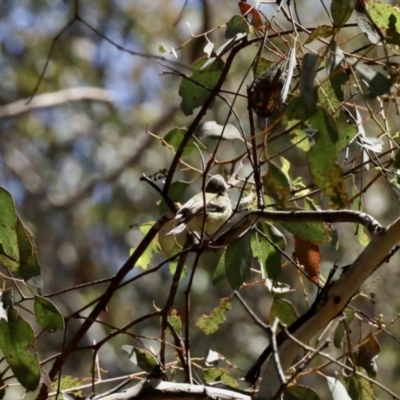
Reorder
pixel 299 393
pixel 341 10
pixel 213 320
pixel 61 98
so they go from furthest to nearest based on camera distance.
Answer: pixel 61 98, pixel 213 320, pixel 299 393, pixel 341 10

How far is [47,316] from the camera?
4.06ft

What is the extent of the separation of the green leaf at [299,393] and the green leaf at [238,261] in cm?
19

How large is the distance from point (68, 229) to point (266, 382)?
4515mm

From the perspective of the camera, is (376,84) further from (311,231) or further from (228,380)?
(228,380)

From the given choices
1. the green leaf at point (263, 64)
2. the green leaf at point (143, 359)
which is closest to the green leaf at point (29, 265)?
the green leaf at point (143, 359)

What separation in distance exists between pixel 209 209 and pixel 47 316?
0.65 meters

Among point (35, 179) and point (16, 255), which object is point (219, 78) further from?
point (35, 179)

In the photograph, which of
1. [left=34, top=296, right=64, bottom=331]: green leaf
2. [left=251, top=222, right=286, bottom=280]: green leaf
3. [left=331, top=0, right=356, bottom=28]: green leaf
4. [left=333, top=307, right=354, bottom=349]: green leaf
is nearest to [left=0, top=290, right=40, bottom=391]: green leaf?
[left=34, top=296, right=64, bottom=331]: green leaf

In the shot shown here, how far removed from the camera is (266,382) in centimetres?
113

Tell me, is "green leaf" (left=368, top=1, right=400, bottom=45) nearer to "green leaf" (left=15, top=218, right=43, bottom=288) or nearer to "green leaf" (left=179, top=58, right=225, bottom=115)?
"green leaf" (left=179, top=58, right=225, bottom=115)

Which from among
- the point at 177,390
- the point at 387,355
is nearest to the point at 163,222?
the point at 177,390

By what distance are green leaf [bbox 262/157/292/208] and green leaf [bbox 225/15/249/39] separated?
0.30 m

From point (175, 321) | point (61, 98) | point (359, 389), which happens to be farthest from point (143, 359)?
point (61, 98)

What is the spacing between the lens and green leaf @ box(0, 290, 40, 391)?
1.21 meters
